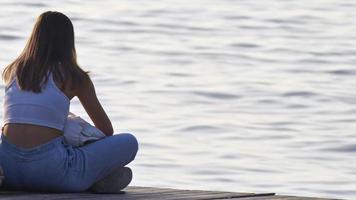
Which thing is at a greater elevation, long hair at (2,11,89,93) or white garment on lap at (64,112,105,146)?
long hair at (2,11,89,93)

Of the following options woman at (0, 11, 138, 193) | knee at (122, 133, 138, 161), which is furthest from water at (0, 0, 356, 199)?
woman at (0, 11, 138, 193)

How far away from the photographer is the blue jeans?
756cm

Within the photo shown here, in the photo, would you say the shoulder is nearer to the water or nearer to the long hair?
the long hair

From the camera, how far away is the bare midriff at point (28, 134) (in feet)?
24.8

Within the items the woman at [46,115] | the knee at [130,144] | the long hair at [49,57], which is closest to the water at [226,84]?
the knee at [130,144]

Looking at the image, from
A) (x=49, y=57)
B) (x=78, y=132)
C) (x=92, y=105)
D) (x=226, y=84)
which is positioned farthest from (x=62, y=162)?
(x=226, y=84)

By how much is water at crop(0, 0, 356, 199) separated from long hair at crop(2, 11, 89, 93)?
3980 mm

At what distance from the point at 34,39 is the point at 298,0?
17465 millimetres

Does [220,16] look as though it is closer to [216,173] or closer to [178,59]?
[178,59]

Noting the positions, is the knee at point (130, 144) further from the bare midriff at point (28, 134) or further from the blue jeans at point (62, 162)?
the bare midriff at point (28, 134)

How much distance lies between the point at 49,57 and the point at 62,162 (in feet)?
1.76

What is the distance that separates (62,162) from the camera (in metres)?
7.60

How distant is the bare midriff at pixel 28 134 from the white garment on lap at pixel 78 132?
108mm

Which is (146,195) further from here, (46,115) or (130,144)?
(46,115)
